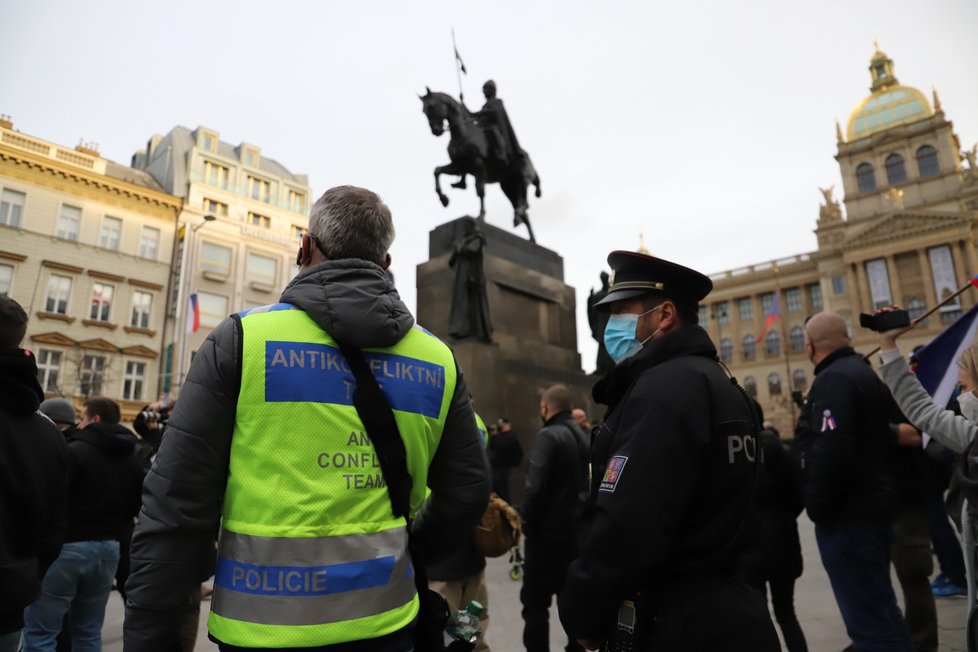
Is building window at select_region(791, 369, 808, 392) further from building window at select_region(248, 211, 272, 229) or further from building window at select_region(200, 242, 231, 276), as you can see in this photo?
building window at select_region(200, 242, 231, 276)

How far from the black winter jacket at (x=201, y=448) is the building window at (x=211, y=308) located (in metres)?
36.8

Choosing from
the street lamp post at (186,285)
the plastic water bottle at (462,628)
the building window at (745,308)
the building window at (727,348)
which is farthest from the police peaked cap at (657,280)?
the building window at (745,308)

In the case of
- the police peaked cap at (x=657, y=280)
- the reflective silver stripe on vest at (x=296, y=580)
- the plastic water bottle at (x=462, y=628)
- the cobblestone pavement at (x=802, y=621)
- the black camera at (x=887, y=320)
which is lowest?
the cobblestone pavement at (x=802, y=621)

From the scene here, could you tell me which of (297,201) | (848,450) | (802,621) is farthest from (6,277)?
(848,450)

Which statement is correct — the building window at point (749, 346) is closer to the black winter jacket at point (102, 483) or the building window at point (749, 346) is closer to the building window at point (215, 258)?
the building window at point (215, 258)

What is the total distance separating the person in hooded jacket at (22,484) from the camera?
2.29 meters

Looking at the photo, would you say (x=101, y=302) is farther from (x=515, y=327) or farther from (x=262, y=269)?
(x=515, y=327)

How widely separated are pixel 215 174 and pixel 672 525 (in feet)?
141

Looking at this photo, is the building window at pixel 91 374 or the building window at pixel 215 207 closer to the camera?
the building window at pixel 91 374

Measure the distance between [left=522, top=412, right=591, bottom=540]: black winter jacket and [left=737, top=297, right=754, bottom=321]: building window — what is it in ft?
240

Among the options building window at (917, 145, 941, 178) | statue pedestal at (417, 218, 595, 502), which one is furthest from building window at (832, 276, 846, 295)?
statue pedestal at (417, 218, 595, 502)

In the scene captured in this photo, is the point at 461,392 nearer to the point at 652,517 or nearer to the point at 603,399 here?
the point at 603,399

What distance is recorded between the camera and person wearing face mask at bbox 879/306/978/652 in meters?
3.02

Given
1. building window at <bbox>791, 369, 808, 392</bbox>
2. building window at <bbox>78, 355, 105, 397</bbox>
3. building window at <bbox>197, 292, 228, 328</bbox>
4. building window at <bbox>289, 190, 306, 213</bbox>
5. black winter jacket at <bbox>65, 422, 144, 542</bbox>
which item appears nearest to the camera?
black winter jacket at <bbox>65, 422, 144, 542</bbox>
